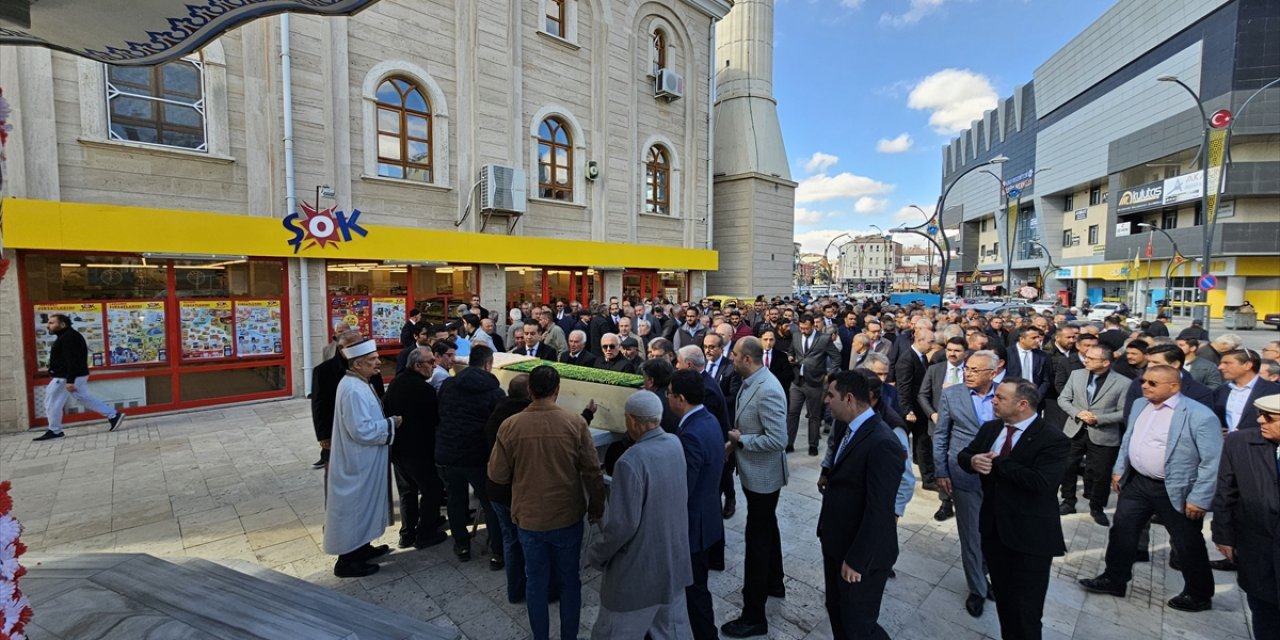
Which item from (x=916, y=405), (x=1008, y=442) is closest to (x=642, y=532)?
(x=1008, y=442)

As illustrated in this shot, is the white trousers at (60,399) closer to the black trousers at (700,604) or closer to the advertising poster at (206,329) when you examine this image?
the advertising poster at (206,329)

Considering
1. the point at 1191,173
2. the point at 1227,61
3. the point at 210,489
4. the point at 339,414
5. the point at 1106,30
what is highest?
the point at 1106,30

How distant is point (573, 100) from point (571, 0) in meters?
2.87

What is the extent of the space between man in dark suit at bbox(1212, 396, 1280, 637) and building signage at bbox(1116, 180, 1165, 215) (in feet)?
146

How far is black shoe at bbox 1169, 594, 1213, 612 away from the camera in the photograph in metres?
4.01

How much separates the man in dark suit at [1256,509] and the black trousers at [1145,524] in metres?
0.41

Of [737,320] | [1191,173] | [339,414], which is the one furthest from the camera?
[1191,173]

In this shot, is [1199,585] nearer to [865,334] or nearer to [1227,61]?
[865,334]

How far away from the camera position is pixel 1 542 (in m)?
1.89

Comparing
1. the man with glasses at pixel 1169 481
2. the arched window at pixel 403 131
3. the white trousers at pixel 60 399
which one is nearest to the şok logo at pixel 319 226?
the arched window at pixel 403 131

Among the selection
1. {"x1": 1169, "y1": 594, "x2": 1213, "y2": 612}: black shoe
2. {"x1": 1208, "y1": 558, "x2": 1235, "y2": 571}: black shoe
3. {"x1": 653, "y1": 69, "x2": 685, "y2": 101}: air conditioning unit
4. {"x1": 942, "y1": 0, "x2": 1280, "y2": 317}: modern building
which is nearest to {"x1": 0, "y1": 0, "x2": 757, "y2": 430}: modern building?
{"x1": 653, "y1": 69, "x2": 685, "y2": 101}: air conditioning unit

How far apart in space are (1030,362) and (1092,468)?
1.51 metres

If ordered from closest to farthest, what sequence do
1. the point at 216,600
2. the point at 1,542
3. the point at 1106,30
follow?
the point at 1,542
the point at 216,600
the point at 1106,30

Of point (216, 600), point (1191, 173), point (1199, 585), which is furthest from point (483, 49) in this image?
point (1191, 173)
